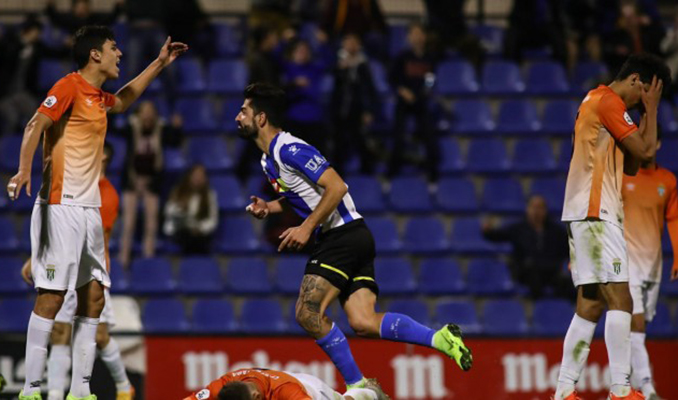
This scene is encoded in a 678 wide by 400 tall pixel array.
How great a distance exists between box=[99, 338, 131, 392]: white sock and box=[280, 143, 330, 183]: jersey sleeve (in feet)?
7.81

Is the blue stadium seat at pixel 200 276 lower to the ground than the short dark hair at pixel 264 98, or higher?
lower

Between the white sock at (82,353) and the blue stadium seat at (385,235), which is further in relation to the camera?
the blue stadium seat at (385,235)

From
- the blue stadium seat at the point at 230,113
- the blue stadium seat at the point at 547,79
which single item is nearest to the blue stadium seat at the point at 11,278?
the blue stadium seat at the point at 230,113

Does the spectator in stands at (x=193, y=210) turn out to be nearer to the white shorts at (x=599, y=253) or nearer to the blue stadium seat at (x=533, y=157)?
the blue stadium seat at (x=533, y=157)

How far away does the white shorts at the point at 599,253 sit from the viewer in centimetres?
735

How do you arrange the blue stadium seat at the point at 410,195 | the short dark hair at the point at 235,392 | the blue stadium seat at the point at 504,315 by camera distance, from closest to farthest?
the short dark hair at the point at 235,392 → the blue stadium seat at the point at 504,315 → the blue stadium seat at the point at 410,195

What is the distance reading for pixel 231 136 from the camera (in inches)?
588

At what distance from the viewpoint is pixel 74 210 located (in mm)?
7348

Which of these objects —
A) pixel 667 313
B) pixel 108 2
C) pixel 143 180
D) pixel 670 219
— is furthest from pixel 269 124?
pixel 108 2

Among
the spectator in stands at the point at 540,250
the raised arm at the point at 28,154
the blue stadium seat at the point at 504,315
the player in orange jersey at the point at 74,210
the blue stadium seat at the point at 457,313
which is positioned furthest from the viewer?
the spectator in stands at the point at 540,250

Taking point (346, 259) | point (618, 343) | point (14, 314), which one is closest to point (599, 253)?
point (618, 343)

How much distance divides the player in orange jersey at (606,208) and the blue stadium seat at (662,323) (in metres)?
5.56

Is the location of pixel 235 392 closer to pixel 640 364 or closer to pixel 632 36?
pixel 640 364

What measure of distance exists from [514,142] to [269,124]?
7801mm
